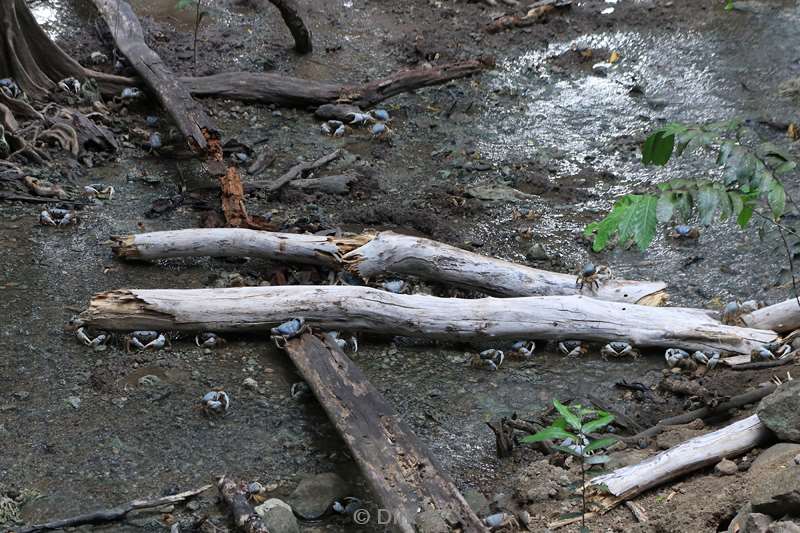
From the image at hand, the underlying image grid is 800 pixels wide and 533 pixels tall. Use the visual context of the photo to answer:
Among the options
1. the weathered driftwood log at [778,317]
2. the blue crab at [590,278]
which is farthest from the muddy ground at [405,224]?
the blue crab at [590,278]

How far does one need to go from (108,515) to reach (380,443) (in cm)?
117

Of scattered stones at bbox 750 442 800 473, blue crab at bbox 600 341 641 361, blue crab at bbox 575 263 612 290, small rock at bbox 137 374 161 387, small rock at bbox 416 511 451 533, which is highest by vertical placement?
scattered stones at bbox 750 442 800 473

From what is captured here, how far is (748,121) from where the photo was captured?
6.74m

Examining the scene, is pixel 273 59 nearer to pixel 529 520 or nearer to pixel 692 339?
pixel 692 339

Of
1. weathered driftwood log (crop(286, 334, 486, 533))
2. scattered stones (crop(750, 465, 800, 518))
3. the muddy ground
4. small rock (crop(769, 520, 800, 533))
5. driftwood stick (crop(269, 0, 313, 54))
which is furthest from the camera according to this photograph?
driftwood stick (crop(269, 0, 313, 54))

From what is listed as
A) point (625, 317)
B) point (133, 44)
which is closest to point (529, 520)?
point (625, 317)

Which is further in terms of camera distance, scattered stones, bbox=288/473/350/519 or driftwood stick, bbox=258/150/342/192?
driftwood stick, bbox=258/150/342/192

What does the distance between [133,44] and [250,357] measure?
3.97 meters

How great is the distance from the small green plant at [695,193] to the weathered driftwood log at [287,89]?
4398 mm

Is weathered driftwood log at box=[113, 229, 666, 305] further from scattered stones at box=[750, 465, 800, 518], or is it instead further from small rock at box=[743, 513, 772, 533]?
small rock at box=[743, 513, 772, 533]

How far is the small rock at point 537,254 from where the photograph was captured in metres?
5.59

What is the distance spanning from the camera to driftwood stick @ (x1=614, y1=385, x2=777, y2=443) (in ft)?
12.9

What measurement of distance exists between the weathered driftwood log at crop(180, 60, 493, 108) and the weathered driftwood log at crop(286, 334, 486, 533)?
340cm

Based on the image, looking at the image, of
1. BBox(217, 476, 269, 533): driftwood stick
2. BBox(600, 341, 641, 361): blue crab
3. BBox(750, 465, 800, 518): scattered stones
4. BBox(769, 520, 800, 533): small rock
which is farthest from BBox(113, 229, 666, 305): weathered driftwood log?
BBox(769, 520, 800, 533): small rock
